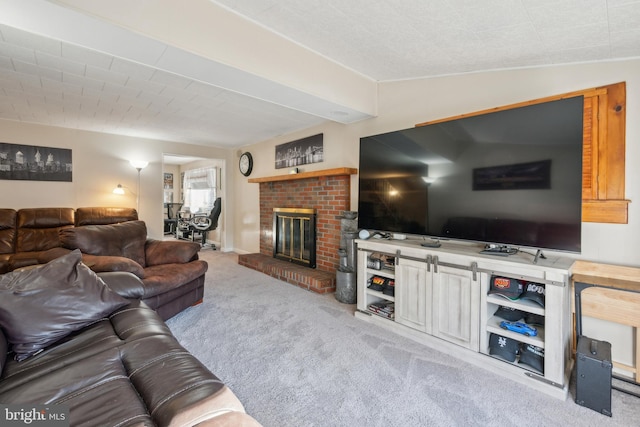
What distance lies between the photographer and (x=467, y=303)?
205 cm

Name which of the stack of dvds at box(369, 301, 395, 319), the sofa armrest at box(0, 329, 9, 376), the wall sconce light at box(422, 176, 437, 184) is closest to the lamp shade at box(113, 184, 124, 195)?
the sofa armrest at box(0, 329, 9, 376)

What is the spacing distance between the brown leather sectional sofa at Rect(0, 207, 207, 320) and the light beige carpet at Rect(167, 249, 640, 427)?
13.3 inches

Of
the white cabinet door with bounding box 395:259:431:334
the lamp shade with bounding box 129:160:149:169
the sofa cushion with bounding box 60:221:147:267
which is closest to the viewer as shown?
the white cabinet door with bounding box 395:259:431:334

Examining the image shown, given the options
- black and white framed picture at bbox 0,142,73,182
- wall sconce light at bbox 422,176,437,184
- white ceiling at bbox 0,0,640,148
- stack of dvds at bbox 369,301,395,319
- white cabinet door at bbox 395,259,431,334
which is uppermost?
white ceiling at bbox 0,0,640,148

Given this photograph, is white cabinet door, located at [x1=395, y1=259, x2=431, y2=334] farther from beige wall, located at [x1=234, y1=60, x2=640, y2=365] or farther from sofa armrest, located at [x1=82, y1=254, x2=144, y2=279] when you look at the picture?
sofa armrest, located at [x1=82, y1=254, x2=144, y2=279]

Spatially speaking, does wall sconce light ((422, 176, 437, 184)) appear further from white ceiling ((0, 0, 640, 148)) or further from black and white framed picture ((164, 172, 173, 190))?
black and white framed picture ((164, 172, 173, 190))

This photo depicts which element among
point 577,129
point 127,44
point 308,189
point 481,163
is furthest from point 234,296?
point 577,129

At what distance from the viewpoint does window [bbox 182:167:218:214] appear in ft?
24.8

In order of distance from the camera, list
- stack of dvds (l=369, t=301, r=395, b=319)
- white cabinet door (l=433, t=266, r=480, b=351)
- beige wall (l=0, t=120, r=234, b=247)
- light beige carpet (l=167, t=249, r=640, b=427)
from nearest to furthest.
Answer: light beige carpet (l=167, t=249, r=640, b=427), white cabinet door (l=433, t=266, r=480, b=351), stack of dvds (l=369, t=301, r=395, b=319), beige wall (l=0, t=120, r=234, b=247)

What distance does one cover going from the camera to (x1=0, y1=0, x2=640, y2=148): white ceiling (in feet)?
5.17

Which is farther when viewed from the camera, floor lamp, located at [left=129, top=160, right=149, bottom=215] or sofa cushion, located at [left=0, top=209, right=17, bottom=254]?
floor lamp, located at [left=129, top=160, right=149, bottom=215]

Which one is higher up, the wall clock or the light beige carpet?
the wall clock

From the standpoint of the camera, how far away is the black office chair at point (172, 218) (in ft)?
26.7

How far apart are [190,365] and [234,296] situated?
2.28 metres
